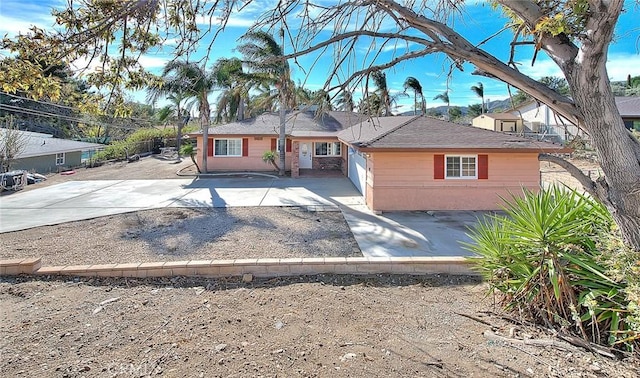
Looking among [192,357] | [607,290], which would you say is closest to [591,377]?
[607,290]

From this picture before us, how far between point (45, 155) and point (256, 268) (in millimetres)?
23751

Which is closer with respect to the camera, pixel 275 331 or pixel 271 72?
pixel 275 331

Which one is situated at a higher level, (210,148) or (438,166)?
(210,148)

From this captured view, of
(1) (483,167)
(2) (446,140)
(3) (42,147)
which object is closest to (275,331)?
(2) (446,140)

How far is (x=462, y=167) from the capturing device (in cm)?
1198

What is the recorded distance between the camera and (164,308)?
4.21 metres

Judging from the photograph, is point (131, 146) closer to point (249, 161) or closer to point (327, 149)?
point (249, 161)

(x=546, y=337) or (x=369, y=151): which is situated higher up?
(x=369, y=151)

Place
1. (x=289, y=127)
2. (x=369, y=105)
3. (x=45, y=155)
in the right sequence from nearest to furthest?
1. (x=369, y=105)
2. (x=45, y=155)
3. (x=289, y=127)

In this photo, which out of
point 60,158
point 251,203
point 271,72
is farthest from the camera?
point 60,158

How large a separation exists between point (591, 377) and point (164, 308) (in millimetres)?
4241

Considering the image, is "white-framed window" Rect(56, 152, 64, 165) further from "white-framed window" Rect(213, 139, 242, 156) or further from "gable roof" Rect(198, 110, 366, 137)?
"white-framed window" Rect(213, 139, 242, 156)

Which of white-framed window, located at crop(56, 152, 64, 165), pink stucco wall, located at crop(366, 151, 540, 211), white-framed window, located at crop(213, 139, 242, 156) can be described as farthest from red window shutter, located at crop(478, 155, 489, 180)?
white-framed window, located at crop(56, 152, 64, 165)

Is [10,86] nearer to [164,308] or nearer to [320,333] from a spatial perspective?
[164,308]
